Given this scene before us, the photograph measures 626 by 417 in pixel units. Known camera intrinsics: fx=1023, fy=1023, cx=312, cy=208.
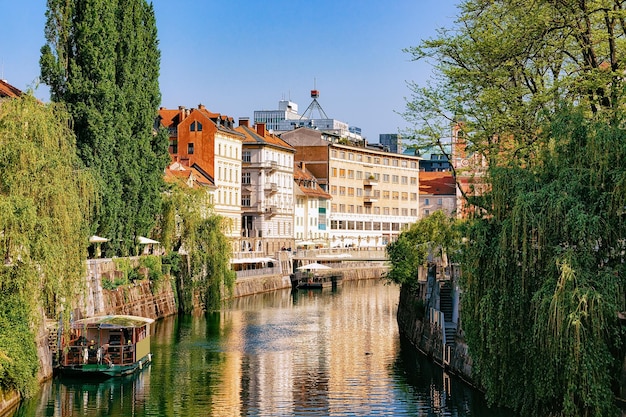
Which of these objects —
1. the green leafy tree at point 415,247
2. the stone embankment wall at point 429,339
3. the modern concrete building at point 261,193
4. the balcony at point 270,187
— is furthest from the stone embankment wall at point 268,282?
the stone embankment wall at point 429,339

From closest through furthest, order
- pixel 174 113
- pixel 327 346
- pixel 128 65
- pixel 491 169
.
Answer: pixel 491 169
pixel 327 346
pixel 128 65
pixel 174 113

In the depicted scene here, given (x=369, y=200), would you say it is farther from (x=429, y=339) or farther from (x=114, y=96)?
(x=429, y=339)

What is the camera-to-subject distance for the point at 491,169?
26812 mm

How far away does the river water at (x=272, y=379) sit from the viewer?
31750 mm

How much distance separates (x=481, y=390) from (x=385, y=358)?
9878 mm

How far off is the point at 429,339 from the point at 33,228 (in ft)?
62.7

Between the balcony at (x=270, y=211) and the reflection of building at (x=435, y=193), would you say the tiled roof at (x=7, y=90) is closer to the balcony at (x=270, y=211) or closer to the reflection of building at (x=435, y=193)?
the balcony at (x=270, y=211)

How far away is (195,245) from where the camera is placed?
61.1 meters

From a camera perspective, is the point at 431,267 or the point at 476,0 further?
the point at 431,267

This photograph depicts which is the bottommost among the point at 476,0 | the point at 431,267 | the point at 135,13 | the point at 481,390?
the point at 481,390

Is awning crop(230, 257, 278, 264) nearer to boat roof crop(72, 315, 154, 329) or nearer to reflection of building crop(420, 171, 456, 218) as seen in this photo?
boat roof crop(72, 315, 154, 329)

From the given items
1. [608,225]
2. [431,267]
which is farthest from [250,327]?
[608,225]

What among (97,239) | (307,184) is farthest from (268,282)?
(97,239)

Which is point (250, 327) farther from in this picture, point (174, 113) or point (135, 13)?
point (174, 113)
